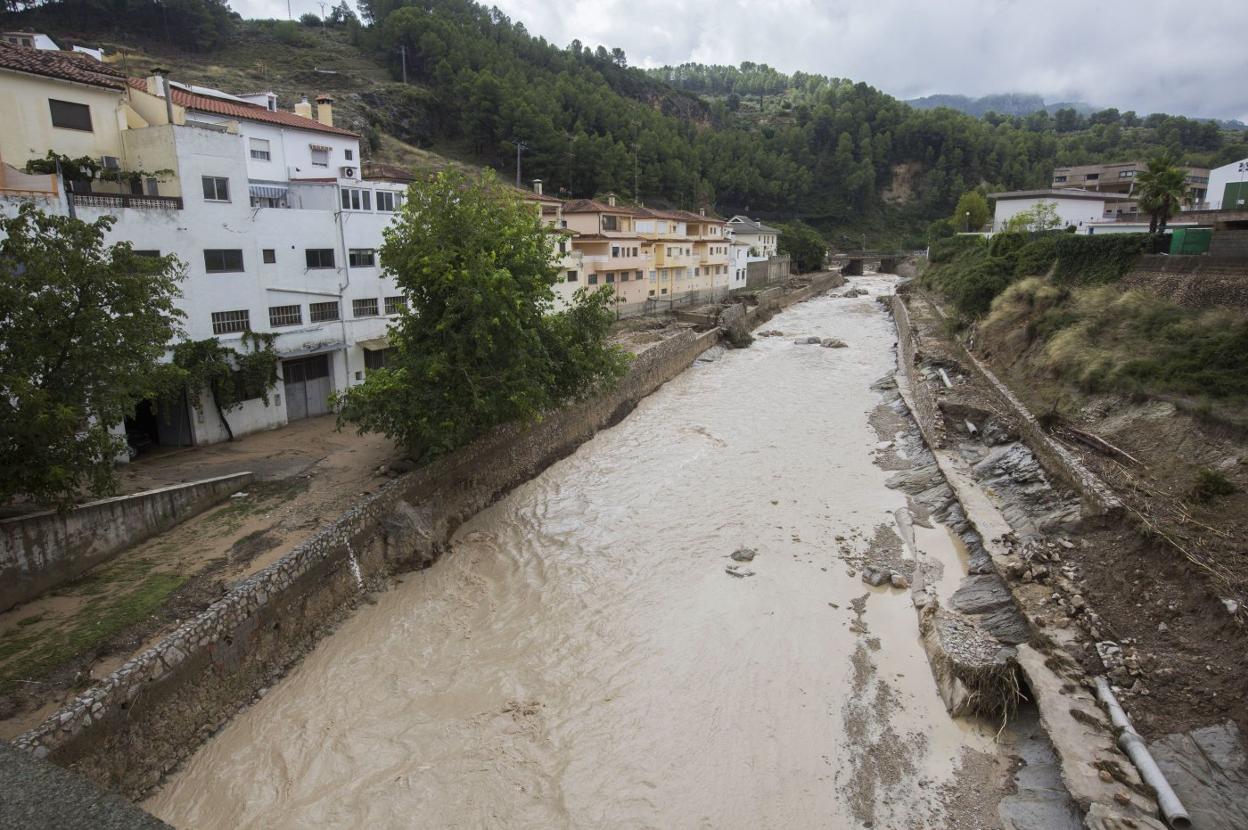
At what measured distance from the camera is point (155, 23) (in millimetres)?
78125

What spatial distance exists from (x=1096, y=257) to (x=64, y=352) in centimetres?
3555

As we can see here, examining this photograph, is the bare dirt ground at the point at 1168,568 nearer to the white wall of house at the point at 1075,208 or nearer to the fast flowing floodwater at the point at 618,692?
the fast flowing floodwater at the point at 618,692

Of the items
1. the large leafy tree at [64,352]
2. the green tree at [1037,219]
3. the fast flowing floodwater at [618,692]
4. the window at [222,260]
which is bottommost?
the fast flowing floodwater at [618,692]

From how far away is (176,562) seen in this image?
45.1 ft

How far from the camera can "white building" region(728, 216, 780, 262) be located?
73.8 m

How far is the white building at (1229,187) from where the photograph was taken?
38.4 metres

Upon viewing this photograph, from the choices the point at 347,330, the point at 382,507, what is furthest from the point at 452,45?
the point at 382,507

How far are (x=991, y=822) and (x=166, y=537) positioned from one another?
16.3 m

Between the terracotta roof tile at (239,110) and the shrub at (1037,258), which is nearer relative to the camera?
the terracotta roof tile at (239,110)

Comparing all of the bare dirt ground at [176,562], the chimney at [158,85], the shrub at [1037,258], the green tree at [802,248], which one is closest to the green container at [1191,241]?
the shrub at [1037,258]

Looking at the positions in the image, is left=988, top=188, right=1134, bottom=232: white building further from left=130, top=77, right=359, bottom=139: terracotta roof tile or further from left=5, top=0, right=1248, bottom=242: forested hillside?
left=130, top=77, right=359, bottom=139: terracotta roof tile

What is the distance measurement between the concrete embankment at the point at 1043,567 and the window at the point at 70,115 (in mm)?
28572

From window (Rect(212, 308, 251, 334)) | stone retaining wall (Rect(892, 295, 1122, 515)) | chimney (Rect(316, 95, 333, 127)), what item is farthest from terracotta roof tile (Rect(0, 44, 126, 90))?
stone retaining wall (Rect(892, 295, 1122, 515))

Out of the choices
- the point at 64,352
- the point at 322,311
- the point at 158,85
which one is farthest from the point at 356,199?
the point at 64,352
